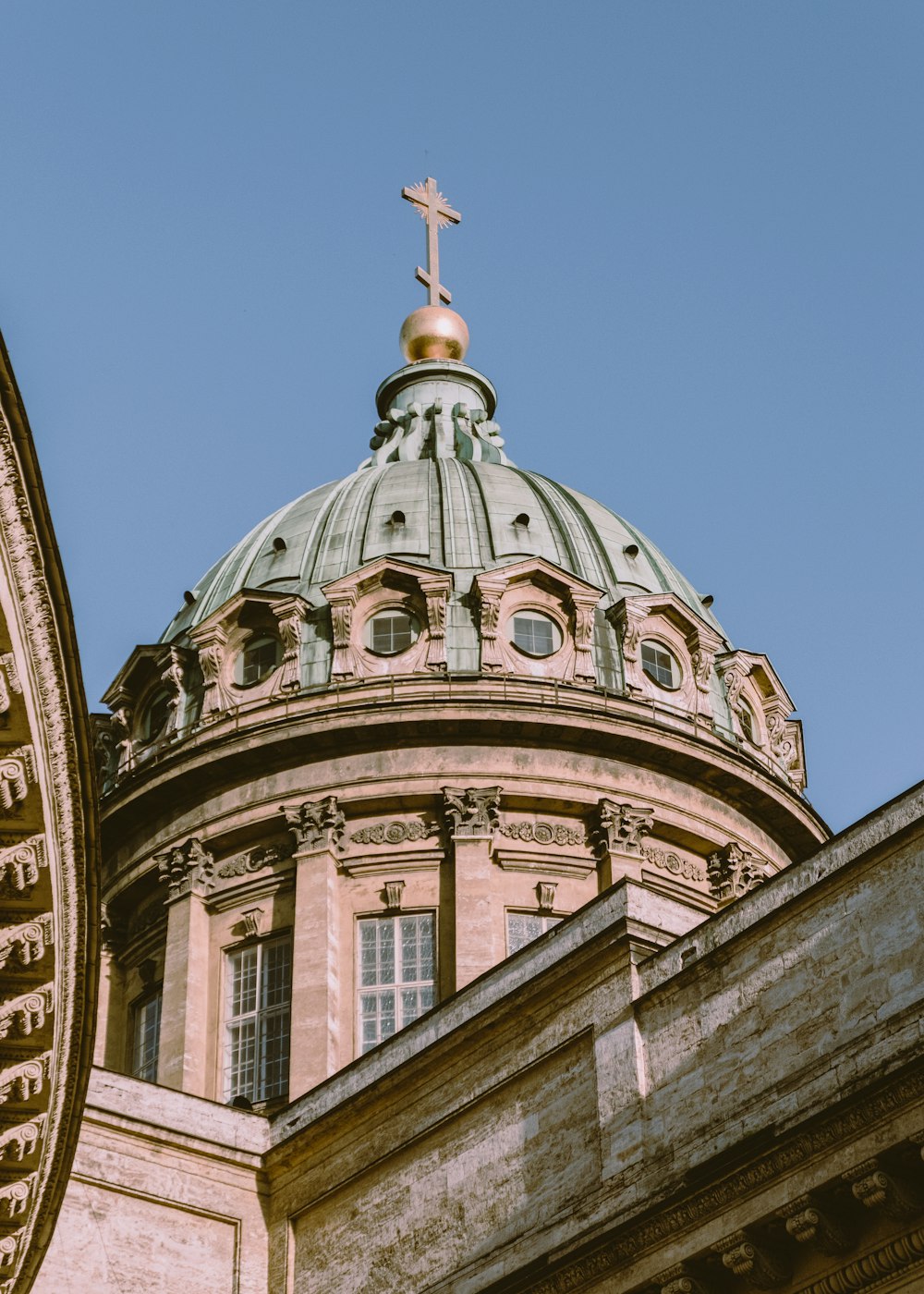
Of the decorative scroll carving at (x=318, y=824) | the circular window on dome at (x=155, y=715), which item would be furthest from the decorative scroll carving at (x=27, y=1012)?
the circular window on dome at (x=155, y=715)

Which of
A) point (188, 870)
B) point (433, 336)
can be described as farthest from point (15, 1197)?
point (433, 336)

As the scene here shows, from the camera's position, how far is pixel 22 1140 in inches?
612

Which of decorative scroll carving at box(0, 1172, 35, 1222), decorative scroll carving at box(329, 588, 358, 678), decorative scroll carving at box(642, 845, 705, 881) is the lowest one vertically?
decorative scroll carving at box(0, 1172, 35, 1222)

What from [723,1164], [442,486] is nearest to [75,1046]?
[723,1164]

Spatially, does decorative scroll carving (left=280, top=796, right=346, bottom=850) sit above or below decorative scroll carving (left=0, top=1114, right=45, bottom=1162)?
above

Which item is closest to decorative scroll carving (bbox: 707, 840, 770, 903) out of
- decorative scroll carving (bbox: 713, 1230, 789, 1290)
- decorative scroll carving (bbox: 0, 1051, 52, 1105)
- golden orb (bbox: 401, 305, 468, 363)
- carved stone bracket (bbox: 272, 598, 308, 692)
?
carved stone bracket (bbox: 272, 598, 308, 692)

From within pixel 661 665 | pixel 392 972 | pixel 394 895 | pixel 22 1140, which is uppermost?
pixel 661 665

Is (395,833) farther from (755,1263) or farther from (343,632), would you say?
(755,1263)

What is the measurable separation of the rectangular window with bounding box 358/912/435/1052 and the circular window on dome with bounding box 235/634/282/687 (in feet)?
18.1

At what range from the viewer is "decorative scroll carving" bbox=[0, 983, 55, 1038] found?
14.9 m

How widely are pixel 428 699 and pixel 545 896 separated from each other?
3.76 metres

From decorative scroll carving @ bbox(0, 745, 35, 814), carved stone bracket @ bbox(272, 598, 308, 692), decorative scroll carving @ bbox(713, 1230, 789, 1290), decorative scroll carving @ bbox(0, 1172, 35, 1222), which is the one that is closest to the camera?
decorative scroll carving @ bbox(0, 745, 35, 814)

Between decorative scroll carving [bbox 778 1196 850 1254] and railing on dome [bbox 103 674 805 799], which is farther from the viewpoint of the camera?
railing on dome [bbox 103 674 805 799]

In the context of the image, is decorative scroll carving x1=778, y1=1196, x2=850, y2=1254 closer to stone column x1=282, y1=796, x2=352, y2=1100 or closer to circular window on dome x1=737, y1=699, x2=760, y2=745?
stone column x1=282, y1=796, x2=352, y2=1100
